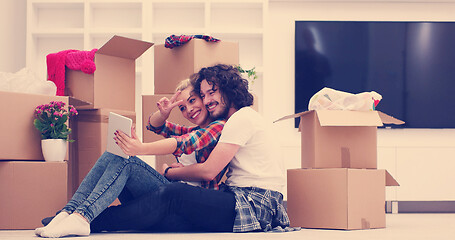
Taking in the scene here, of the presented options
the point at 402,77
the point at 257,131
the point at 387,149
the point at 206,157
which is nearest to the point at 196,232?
the point at 206,157

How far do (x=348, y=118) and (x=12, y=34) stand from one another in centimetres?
252

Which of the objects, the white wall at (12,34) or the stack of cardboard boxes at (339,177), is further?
the white wall at (12,34)

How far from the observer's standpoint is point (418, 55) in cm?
441

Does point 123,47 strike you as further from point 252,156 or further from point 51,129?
point 252,156

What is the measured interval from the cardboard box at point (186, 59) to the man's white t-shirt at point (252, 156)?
0.70 m

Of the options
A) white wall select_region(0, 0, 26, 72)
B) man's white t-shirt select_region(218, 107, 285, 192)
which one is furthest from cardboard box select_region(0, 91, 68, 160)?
white wall select_region(0, 0, 26, 72)

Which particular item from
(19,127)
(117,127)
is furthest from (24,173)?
(117,127)

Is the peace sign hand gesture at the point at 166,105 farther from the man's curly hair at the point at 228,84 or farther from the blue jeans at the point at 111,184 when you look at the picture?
the blue jeans at the point at 111,184

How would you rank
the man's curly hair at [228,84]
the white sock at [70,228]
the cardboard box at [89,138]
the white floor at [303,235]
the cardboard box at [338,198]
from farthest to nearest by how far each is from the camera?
1. the cardboard box at [89,138]
2. the cardboard box at [338,198]
3. the man's curly hair at [228,84]
4. the white floor at [303,235]
5. the white sock at [70,228]

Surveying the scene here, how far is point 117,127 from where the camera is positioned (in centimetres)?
198

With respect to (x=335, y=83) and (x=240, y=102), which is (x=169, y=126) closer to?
(x=240, y=102)

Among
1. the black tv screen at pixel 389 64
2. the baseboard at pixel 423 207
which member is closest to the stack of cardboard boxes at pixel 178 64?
the black tv screen at pixel 389 64

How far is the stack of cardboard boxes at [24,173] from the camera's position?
8.13ft

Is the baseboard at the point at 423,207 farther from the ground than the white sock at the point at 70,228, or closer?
closer
